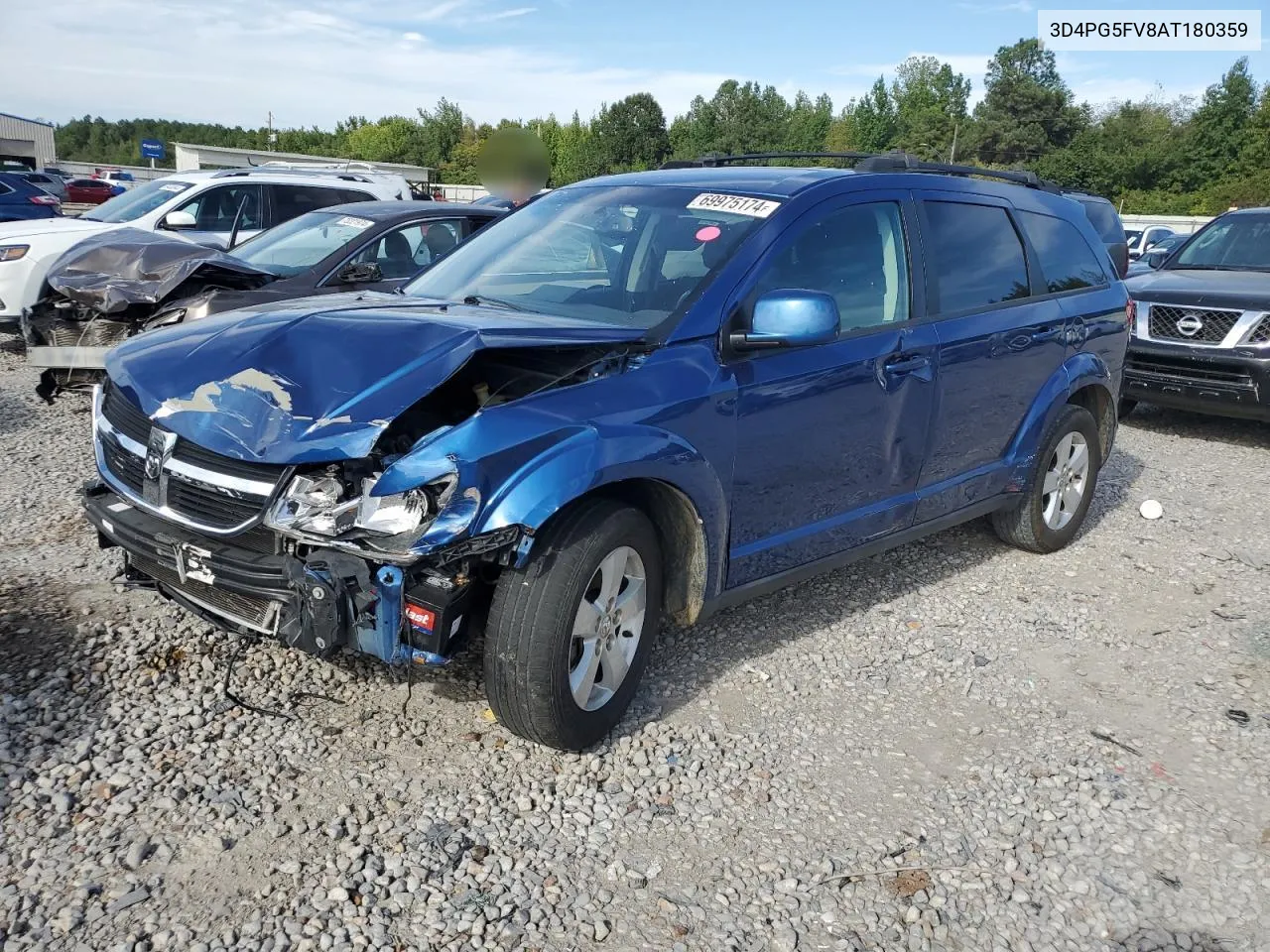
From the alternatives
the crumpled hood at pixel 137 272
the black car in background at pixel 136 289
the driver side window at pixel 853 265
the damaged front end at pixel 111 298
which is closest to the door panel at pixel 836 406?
the driver side window at pixel 853 265

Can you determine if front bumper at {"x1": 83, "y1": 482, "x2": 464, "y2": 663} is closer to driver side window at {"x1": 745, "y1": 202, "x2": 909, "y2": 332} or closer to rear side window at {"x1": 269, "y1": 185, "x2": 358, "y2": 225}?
driver side window at {"x1": 745, "y1": 202, "x2": 909, "y2": 332}

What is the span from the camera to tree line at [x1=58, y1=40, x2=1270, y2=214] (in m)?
55.2

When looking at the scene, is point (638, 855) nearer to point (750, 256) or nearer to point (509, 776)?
point (509, 776)

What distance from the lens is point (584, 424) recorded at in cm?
312

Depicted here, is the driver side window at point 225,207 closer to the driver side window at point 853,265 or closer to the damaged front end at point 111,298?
the damaged front end at point 111,298

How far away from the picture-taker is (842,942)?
264cm

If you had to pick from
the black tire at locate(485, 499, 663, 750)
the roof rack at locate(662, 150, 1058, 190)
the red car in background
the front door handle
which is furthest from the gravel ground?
the red car in background

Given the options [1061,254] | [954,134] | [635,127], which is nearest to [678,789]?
[1061,254]

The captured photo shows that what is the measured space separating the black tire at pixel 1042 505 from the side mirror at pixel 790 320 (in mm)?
2286

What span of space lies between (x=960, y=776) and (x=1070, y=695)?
2.95ft

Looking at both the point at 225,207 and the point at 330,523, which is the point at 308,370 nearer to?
the point at 330,523

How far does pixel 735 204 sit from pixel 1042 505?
262 cm

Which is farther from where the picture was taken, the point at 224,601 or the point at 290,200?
the point at 290,200

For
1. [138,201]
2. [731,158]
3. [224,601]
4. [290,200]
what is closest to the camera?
[224,601]
